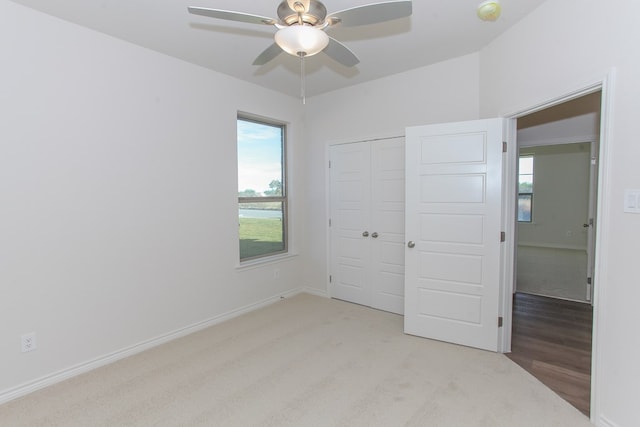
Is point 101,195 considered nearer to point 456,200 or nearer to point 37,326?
point 37,326

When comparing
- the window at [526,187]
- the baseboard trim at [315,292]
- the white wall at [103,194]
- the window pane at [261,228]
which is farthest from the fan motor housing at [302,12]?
the window at [526,187]

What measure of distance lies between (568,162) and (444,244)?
6207 millimetres

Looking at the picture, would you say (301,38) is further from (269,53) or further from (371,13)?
(269,53)

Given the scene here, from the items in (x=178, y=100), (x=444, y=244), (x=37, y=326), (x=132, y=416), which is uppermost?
(x=178, y=100)

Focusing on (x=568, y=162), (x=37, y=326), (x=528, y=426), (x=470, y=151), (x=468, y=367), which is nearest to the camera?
(x=528, y=426)

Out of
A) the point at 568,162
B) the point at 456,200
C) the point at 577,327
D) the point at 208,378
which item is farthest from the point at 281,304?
the point at 568,162

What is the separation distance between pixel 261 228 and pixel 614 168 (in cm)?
347

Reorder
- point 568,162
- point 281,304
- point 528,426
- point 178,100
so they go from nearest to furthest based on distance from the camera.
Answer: point 528,426 → point 178,100 → point 281,304 → point 568,162

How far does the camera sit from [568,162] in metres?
7.19

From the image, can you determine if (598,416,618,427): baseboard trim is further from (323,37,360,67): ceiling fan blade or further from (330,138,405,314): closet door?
(323,37,360,67): ceiling fan blade

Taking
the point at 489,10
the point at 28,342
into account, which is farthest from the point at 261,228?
the point at 489,10

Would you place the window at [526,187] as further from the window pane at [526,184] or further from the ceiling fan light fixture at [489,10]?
the ceiling fan light fixture at [489,10]

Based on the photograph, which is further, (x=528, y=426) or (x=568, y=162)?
(x=568, y=162)

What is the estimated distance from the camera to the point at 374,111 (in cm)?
387
